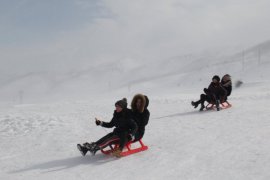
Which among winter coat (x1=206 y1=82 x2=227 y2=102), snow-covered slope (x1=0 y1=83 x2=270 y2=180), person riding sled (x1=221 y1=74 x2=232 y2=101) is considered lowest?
snow-covered slope (x1=0 y1=83 x2=270 y2=180)

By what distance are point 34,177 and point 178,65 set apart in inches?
7264

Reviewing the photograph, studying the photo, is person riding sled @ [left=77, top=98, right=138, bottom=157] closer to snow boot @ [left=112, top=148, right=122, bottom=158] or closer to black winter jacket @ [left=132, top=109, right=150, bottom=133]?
snow boot @ [left=112, top=148, right=122, bottom=158]

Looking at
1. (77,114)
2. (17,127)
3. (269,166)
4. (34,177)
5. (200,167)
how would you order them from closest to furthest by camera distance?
1. (269,166)
2. (200,167)
3. (34,177)
4. (17,127)
5. (77,114)

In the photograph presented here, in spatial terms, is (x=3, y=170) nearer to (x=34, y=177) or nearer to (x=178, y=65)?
(x=34, y=177)

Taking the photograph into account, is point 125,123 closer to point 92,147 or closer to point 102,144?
point 102,144

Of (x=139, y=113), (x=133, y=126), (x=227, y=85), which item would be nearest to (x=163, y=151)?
(x=133, y=126)

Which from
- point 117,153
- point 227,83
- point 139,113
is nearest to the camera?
point 117,153

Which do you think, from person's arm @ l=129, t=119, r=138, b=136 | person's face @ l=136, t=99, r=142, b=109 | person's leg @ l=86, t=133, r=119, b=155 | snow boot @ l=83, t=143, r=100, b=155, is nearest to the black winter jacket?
person's face @ l=136, t=99, r=142, b=109

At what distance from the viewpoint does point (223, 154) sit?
290 inches

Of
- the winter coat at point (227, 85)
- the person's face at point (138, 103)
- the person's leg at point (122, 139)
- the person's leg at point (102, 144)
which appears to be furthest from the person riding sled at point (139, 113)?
the winter coat at point (227, 85)

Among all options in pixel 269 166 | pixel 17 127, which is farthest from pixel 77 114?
pixel 269 166

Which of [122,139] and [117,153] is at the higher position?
[122,139]

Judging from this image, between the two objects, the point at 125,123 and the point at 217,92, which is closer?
the point at 125,123

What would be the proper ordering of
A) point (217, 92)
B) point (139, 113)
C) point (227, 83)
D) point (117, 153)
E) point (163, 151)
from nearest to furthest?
point (117, 153), point (163, 151), point (139, 113), point (217, 92), point (227, 83)
